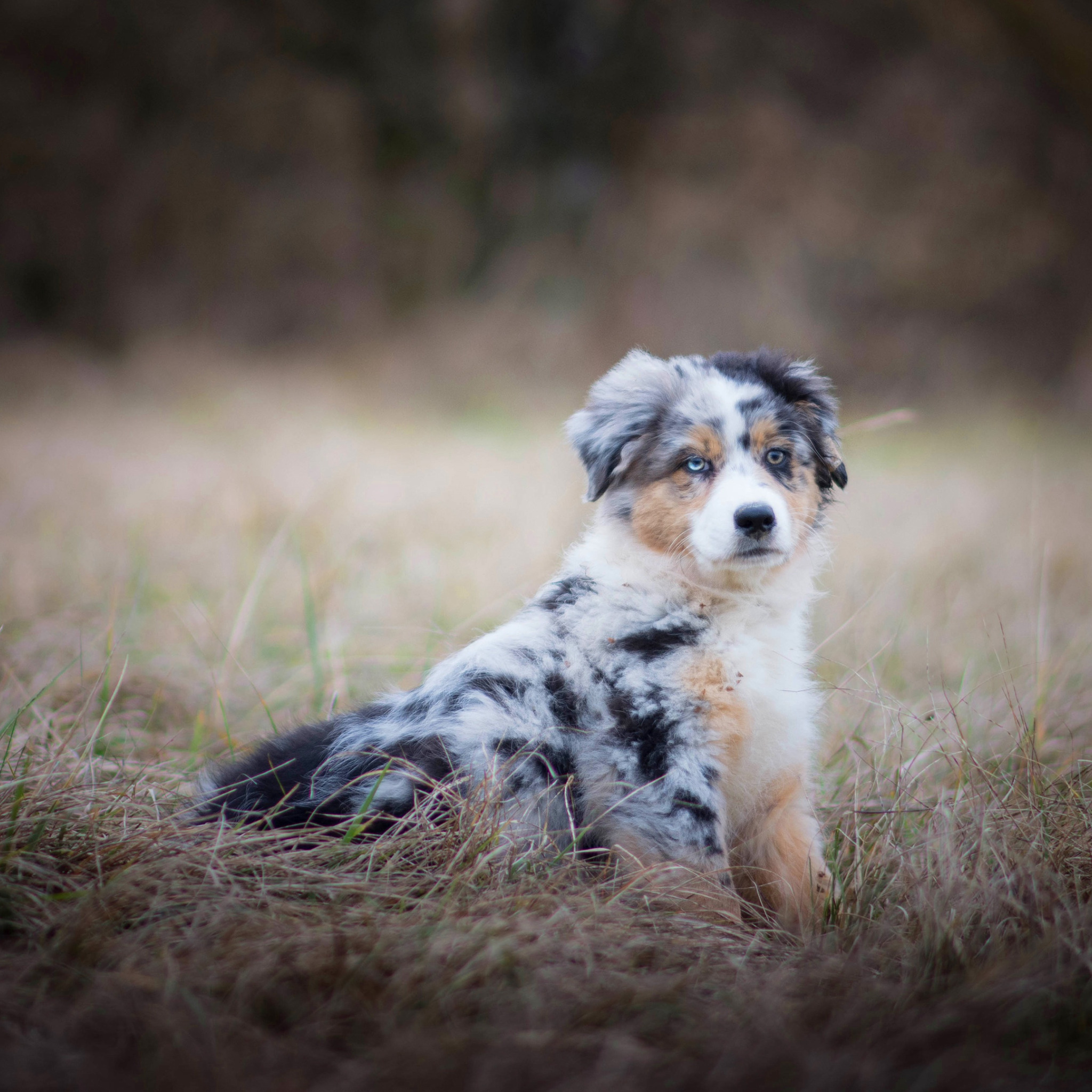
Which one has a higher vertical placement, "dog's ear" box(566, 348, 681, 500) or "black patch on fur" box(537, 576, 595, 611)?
"dog's ear" box(566, 348, 681, 500)

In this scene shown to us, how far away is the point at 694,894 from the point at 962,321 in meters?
17.4

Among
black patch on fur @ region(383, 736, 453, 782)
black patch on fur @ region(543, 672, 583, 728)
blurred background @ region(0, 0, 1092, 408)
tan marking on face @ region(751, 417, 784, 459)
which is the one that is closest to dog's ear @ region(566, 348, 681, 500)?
tan marking on face @ region(751, 417, 784, 459)

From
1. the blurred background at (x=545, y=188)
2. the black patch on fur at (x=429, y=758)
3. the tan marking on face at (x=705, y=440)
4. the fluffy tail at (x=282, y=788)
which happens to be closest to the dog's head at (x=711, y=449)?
the tan marking on face at (x=705, y=440)

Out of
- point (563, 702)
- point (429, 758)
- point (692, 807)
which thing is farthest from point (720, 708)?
point (429, 758)

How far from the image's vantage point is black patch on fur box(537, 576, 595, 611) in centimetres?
267

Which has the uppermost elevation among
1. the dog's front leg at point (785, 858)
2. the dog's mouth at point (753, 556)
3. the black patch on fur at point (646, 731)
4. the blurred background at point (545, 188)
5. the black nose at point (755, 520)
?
the blurred background at point (545, 188)

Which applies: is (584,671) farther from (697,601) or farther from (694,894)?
(694,894)

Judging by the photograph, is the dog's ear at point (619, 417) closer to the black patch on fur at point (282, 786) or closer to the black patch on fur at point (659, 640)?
the black patch on fur at point (659, 640)

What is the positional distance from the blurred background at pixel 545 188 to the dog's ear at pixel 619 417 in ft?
42.4

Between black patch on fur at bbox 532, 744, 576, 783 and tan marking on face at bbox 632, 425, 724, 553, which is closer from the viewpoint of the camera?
black patch on fur at bbox 532, 744, 576, 783

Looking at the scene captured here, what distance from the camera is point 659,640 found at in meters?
2.50

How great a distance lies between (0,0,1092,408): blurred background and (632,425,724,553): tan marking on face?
1317cm

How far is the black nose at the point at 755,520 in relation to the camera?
2572 mm

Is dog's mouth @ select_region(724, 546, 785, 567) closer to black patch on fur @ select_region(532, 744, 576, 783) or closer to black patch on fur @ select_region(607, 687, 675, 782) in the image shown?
black patch on fur @ select_region(607, 687, 675, 782)
